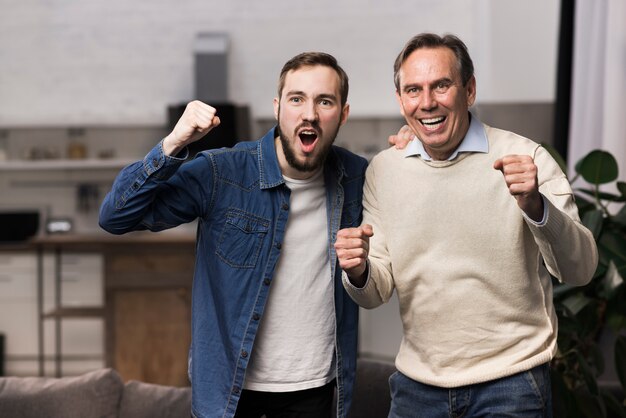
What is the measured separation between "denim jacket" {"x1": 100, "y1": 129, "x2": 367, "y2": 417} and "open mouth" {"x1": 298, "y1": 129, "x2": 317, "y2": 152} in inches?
3.8

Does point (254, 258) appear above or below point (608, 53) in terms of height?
below

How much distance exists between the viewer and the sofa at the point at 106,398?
256 cm

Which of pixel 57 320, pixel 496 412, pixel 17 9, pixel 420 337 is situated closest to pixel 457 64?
pixel 420 337

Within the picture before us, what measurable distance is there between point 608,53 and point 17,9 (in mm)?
4859

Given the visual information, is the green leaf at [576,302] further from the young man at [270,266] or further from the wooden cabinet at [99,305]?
the wooden cabinet at [99,305]

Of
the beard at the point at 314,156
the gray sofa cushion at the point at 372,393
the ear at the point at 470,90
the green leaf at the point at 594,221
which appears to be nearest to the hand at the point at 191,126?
the beard at the point at 314,156

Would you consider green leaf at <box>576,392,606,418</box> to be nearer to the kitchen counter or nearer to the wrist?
the wrist

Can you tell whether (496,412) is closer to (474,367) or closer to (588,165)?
(474,367)

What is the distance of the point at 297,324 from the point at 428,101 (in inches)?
23.4

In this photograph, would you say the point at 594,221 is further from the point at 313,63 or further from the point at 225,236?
the point at 225,236

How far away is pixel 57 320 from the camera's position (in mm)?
6035

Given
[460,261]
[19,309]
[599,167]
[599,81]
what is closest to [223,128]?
[19,309]

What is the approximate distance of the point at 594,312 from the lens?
2842mm

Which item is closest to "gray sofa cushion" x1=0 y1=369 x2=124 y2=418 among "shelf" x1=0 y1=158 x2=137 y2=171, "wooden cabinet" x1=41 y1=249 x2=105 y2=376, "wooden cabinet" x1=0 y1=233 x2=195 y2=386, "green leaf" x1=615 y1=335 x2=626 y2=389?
"green leaf" x1=615 y1=335 x2=626 y2=389
